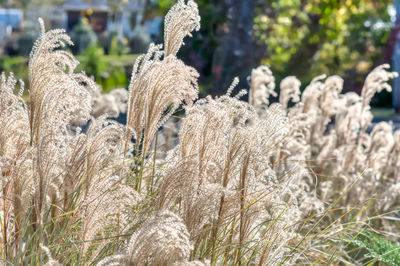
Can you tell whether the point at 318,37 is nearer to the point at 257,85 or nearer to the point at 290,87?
the point at 290,87

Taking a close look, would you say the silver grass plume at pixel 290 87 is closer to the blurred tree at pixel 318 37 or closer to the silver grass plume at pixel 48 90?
the silver grass plume at pixel 48 90

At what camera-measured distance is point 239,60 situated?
793 cm

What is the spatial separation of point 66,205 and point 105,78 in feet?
49.4

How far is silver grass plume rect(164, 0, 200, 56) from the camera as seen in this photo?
7.91 ft

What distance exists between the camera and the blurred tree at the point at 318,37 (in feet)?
44.2

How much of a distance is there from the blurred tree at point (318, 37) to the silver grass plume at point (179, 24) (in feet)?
30.2

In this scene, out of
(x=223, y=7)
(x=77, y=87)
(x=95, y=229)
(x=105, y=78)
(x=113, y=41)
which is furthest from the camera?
(x=113, y=41)

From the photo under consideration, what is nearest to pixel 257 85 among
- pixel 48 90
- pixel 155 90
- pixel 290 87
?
pixel 290 87

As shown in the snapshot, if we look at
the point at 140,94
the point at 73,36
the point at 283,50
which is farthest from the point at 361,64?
the point at 140,94

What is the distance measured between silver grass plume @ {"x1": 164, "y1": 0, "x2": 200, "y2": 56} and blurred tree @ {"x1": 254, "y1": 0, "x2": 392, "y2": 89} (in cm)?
920

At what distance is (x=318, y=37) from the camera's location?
12656 mm

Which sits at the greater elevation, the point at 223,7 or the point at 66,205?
the point at 223,7

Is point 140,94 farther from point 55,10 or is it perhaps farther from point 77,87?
point 55,10

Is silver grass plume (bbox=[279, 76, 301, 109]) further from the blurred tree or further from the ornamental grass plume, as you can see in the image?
the blurred tree
